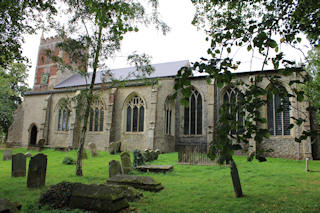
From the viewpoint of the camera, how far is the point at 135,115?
22203 millimetres

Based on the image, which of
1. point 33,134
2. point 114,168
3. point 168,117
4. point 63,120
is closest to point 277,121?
point 168,117

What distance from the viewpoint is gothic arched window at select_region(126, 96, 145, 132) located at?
857 inches

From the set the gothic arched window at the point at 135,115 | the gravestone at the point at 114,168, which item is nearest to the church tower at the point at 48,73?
the gothic arched window at the point at 135,115

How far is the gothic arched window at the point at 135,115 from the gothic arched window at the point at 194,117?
13.8 ft

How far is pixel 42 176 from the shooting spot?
25.8ft

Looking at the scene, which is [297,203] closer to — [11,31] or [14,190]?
[14,190]

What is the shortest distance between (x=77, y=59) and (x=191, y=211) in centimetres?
908

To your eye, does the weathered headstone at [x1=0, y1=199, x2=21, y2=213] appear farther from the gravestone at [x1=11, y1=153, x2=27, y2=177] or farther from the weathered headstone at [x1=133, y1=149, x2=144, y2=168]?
the weathered headstone at [x1=133, y1=149, x2=144, y2=168]

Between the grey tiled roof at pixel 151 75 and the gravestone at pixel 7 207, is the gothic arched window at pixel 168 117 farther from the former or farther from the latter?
the gravestone at pixel 7 207

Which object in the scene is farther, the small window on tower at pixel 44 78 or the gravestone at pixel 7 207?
the small window on tower at pixel 44 78

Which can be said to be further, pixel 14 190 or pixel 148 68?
pixel 148 68

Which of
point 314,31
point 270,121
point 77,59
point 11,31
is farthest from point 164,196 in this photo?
point 270,121

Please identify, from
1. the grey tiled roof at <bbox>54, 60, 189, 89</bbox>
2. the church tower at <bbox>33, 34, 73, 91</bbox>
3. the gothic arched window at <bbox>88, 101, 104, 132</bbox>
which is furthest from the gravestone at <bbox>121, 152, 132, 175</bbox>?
the church tower at <bbox>33, 34, 73, 91</bbox>

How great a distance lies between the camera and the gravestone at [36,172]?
7648 mm
